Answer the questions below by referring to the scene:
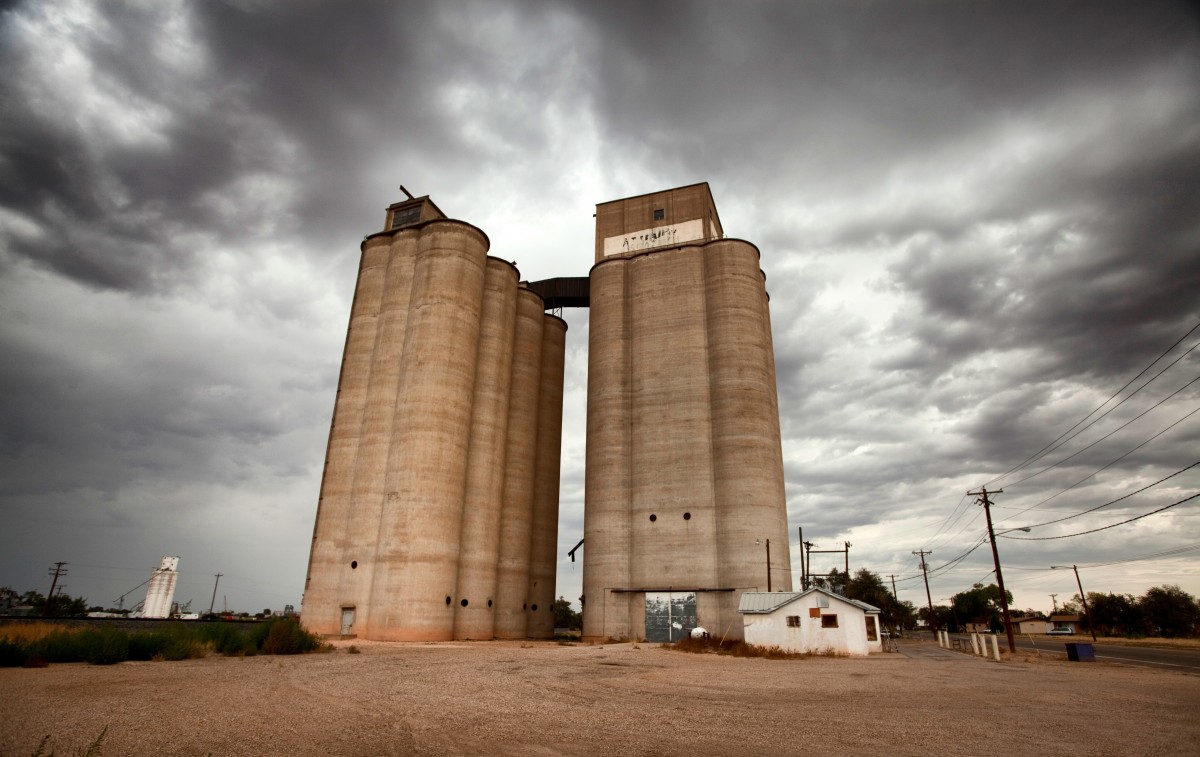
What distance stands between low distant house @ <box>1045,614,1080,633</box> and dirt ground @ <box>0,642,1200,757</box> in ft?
374

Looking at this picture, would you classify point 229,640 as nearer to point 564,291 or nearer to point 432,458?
point 432,458

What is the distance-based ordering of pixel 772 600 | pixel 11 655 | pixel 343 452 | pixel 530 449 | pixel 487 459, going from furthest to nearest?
1. pixel 530 449
2. pixel 487 459
3. pixel 343 452
4. pixel 772 600
5. pixel 11 655

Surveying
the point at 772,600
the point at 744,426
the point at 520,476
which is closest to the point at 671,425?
the point at 744,426

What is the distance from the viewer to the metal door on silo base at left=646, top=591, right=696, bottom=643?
39125 millimetres

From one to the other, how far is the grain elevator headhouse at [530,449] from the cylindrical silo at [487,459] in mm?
150

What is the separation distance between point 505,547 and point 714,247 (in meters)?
28.6

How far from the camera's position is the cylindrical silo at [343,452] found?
1517 inches

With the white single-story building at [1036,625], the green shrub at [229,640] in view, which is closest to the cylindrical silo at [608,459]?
the green shrub at [229,640]

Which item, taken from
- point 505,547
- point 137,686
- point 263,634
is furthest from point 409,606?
point 137,686

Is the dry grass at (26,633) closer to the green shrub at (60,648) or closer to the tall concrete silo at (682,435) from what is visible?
the green shrub at (60,648)

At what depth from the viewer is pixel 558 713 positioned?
1088 centimetres

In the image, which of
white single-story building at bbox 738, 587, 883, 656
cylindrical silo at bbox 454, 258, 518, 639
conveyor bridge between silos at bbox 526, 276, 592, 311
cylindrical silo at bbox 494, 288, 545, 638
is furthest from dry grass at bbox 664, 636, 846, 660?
conveyor bridge between silos at bbox 526, 276, 592, 311

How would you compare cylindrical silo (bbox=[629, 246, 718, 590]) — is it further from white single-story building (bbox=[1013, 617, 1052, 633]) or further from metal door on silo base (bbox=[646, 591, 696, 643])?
white single-story building (bbox=[1013, 617, 1052, 633])

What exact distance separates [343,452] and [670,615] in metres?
24.7
